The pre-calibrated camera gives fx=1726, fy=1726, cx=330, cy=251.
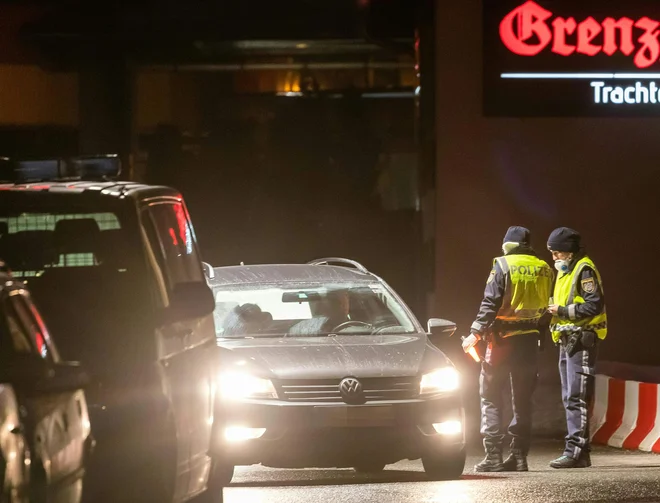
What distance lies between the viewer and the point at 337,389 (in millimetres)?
11141

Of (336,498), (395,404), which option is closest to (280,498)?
(336,498)

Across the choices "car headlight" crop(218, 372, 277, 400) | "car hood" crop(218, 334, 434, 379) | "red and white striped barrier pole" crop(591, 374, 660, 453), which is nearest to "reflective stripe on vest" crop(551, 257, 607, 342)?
"car hood" crop(218, 334, 434, 379)

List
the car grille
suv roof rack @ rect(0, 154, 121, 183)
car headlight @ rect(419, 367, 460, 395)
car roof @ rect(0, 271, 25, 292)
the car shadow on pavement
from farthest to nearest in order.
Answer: the car shadow on pavement < car headlight @ rect(419, 367, 460, 395) < the car grille < suv roof rack @ rect(0, 154, 121, 183) < car roof @ rect(0, 271, 25, 292)

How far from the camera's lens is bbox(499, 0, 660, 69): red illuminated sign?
18.7m

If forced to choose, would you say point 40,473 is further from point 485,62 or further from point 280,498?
point 485,62

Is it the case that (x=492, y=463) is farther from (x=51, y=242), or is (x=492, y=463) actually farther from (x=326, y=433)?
(x=51, y=242)

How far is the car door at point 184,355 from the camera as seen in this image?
311 inches

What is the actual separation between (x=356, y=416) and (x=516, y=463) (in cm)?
209

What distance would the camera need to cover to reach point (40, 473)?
5.89 metres

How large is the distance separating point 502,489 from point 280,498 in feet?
4.67

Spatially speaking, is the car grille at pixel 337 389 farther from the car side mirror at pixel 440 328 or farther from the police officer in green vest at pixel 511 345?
the police officer in green vest at pixel 511 345

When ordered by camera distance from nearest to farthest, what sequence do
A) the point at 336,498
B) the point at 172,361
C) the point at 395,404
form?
the point at 172,361
the point at 336,498
the point at 395,404

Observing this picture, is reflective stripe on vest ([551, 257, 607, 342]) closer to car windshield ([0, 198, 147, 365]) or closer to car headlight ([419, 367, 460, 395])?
car headlight ([419, 367, 460, 395])

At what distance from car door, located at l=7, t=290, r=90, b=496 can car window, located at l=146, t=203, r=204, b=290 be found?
5.11 ft
